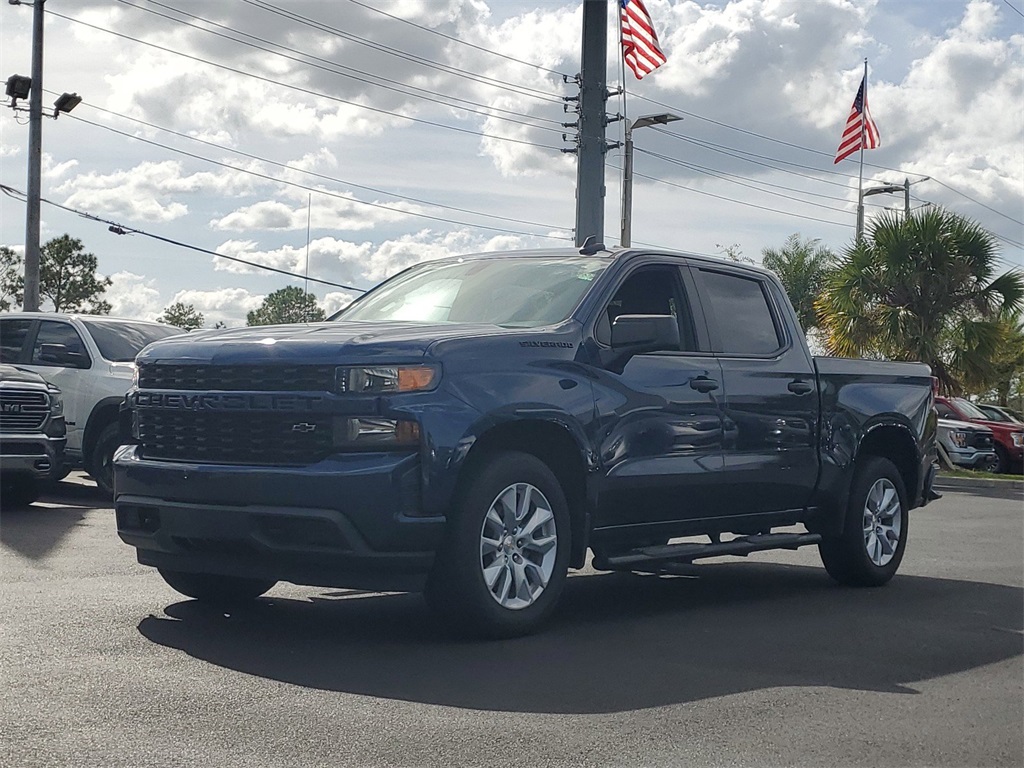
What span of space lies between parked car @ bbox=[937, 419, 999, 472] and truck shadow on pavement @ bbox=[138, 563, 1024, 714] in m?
20.4

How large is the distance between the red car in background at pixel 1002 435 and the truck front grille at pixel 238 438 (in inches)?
961

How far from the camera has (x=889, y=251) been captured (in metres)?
26.2

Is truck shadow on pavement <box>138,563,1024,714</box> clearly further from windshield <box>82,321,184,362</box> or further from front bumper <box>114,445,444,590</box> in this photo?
windshield <box>82,321,184,362</box>

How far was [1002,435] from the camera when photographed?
95.3ft

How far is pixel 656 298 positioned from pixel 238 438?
2.70m

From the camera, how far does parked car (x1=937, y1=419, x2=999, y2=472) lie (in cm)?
2836

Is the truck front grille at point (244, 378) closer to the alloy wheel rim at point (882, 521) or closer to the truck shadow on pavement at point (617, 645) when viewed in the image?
the truck shadow on pavement at point (617, 645)

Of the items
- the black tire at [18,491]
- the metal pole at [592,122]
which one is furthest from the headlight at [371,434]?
the metal pole at [592,122]

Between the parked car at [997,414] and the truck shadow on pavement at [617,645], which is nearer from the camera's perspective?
the truck shadow on pavement at [617,645]

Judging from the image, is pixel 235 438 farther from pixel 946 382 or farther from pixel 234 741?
pixel 946 382

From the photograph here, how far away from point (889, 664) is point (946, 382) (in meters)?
20.9

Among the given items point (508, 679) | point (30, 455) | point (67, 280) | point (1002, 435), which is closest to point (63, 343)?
point (30, 455)

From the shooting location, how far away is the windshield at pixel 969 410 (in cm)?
2933

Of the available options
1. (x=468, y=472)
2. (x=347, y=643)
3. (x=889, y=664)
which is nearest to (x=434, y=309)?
(x=468, y=472)
